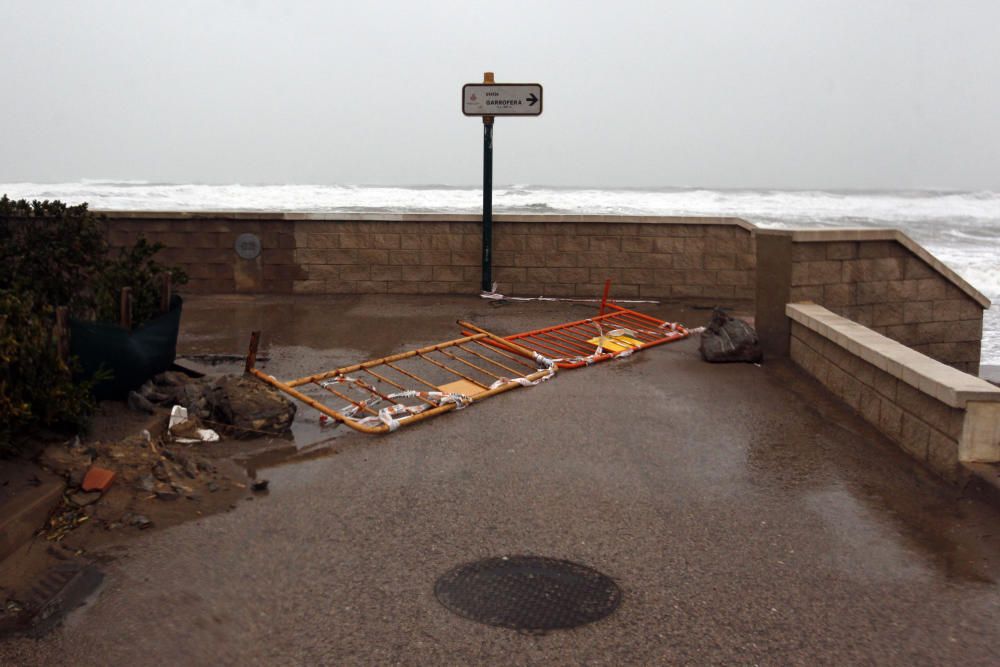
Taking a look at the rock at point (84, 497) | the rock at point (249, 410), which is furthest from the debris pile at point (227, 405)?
the rock at point (84, 497)

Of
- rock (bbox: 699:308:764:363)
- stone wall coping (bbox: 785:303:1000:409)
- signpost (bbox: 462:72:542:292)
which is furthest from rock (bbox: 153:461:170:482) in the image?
signpost (bbox: 462:72:542:292)

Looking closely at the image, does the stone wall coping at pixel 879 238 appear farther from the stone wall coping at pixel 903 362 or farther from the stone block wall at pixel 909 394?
the stone block wall at pixel 909 394

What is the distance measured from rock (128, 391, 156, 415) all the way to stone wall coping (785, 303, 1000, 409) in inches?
206

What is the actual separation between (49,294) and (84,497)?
3541mm

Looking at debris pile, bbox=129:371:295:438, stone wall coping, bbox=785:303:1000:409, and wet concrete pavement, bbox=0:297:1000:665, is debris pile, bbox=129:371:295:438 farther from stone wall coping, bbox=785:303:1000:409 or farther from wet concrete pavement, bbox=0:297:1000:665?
stone wall coping, bbox=785:303:1000:409

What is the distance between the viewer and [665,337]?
10625mm

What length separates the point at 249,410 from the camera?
6.79 metres

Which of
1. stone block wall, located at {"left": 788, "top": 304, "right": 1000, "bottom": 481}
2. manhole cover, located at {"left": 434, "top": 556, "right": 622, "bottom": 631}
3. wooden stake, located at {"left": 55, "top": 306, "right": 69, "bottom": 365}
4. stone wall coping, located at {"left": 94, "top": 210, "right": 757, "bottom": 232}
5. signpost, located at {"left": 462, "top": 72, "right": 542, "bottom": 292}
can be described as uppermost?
signpost, located at {"left": 462, "top": 72, "right": 542, "bottom": 292}

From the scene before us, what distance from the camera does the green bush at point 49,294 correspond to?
533 cm

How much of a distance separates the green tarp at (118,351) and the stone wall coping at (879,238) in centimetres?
602

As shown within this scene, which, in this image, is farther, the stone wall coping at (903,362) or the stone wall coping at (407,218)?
the stone wall coping at (407,218)

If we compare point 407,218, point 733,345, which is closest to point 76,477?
point 733,345

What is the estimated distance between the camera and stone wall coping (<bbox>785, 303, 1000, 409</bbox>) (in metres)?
5.51

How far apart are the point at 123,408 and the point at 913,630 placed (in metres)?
5.23
